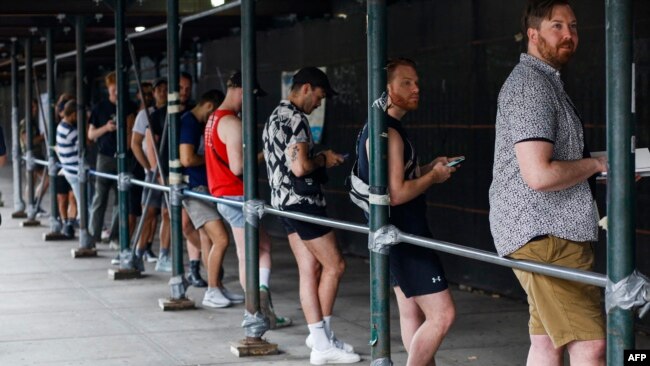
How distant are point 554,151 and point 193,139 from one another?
5.45 meters

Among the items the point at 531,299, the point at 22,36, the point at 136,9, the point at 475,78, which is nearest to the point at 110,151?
the point at 136,9

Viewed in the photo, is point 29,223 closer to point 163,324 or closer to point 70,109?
point 70,109

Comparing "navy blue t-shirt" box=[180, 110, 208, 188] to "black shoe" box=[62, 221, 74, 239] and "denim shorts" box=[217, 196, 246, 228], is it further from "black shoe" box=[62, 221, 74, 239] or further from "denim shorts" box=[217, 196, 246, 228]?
"black shoe" box=[62, 221, 74, 239]

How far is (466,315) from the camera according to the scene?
9.06m

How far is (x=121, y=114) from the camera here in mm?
11250

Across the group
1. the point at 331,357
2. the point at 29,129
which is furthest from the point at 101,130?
the point at 331,357

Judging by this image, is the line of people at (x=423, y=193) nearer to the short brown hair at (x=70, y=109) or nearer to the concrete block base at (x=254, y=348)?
the concrete block base at (x=254, y=348)

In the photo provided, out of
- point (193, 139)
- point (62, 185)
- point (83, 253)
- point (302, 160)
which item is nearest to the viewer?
point (302, 160)

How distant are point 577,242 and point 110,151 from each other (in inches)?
373

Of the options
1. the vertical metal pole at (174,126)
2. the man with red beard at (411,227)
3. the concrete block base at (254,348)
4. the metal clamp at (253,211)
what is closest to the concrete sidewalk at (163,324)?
the concrete block base at (254,348)

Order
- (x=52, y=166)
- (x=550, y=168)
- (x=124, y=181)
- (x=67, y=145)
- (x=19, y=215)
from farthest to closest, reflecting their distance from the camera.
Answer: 1. (x=19, y=215)
2. (x=52, y=166)
3. (x=67, y=145)
4. (x=124, y=181)
5. (x=550, y=168)

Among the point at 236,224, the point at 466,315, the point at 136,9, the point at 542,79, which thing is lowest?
the point at 466,315

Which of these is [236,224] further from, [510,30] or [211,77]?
[211,77]

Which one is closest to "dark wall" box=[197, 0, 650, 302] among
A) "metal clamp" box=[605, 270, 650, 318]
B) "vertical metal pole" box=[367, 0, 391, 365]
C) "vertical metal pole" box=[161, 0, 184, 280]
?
"vertical metal pole" box=[161, 0, 184, 280]
